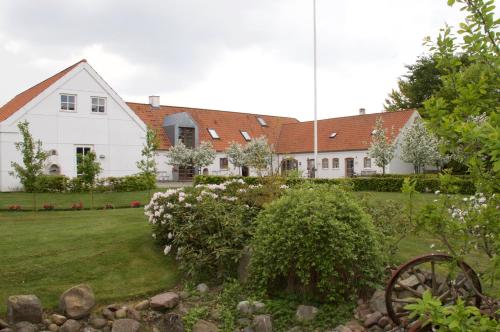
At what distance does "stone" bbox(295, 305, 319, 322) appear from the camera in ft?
21.4

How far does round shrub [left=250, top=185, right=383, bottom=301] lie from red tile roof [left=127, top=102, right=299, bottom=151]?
91.3 feet

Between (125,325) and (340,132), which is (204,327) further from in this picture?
(340,132)

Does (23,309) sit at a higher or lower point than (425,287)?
lower

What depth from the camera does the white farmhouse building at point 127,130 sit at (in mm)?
24188

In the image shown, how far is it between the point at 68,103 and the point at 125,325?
21.2m

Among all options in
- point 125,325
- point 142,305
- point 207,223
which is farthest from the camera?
point 207,223

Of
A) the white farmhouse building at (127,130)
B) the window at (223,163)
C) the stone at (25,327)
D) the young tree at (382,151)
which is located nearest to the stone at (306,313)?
the stone at (25,327)

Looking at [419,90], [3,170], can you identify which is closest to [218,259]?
[3,170]

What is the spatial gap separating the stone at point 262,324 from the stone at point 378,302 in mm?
1477

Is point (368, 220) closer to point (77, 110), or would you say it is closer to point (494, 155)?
point (494, 155)

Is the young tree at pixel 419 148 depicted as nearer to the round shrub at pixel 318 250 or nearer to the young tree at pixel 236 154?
the young tree at pixel 236 154

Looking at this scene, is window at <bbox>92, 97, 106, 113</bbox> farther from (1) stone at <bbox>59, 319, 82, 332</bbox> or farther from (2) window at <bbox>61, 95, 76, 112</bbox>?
(1) stone at <bbox>59, 319, 82, 332</bbox>

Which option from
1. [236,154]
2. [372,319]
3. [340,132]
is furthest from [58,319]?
[340,132]

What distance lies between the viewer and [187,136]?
1401 inches
